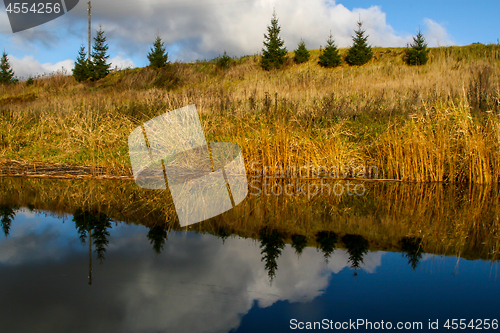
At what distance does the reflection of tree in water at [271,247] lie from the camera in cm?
200

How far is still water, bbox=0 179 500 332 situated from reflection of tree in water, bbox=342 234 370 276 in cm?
1

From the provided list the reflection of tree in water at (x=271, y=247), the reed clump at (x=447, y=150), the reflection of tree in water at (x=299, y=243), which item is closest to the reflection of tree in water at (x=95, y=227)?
the reflection of tree in water at (x=271, y=247)

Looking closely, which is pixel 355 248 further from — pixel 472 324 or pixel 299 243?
pixel 472 324

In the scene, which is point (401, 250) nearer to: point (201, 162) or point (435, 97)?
point (201, 162)

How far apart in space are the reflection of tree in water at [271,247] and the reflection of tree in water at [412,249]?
841 millimetres

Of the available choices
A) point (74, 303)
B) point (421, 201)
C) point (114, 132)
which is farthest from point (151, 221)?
point (114, 132)

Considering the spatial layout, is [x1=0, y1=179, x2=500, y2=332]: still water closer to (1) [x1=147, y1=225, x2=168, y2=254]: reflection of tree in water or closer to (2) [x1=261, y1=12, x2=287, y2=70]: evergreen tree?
(1) [x1=147, y1=225, x2=168, y2=254]: reflection of tree in water

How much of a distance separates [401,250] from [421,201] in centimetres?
183

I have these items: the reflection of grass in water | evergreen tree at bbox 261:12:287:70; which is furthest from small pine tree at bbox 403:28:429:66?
the reflection of grass in water

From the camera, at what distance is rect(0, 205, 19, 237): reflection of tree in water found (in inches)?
109

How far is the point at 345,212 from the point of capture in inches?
133

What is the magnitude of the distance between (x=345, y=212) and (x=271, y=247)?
1.31 m

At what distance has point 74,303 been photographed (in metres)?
1.55

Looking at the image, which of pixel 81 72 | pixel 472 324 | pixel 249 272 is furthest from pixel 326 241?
pixel 81 72
